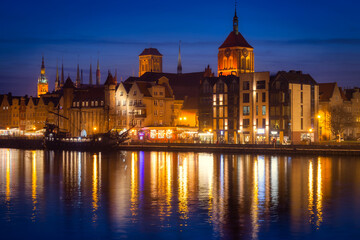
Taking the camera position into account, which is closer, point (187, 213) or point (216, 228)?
point (216, 228)

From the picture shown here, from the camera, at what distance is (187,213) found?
34.4 metres

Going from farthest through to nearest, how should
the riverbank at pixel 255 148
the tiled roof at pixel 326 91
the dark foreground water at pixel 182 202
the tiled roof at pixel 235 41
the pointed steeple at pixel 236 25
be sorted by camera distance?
the pointed steeple at pixel 236 25
the tiled roof at pixel 235 41
the tiled roof at pixel 326 91
the riverbank at pixel 255 148
the dark foreground water at pixel 182 202

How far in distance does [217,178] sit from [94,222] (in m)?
22.3

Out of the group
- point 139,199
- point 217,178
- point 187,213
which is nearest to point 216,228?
point 187,213

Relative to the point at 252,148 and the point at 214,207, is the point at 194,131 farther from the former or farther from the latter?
the point at 214,207

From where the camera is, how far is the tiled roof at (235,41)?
156950mm

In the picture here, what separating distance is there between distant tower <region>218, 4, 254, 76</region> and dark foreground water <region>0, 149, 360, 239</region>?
91.3m

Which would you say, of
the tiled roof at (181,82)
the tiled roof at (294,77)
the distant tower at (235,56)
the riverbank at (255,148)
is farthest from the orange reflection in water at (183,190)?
the distant tower at (235,56)

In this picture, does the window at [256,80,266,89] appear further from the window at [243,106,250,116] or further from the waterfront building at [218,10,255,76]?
the waterfront building at [218,10,255,76]

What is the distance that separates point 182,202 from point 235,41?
12253 cm

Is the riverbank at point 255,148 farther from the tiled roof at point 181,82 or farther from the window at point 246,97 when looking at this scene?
the tiled roof at point 181,82

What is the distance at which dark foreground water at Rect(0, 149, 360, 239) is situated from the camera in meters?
30.3

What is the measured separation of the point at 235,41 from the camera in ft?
516

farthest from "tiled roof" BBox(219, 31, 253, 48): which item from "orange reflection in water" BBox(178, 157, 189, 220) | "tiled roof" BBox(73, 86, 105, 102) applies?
"orange reflection in water" BBox(178, 157, 189, 220)
